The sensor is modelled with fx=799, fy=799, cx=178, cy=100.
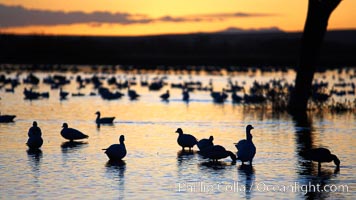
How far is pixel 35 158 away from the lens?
19.8m

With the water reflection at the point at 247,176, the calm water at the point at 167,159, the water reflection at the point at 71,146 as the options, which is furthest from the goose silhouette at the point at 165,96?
the water reflection at the point at 247,176

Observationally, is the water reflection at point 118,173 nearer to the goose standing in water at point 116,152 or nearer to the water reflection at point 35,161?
the goose standing in water at point 116,152

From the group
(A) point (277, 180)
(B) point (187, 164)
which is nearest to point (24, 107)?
(B) point (187, 164)

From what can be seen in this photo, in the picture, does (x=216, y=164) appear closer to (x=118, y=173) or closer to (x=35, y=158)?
(x=118, y=173)

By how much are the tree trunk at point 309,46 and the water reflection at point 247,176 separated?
1473cm

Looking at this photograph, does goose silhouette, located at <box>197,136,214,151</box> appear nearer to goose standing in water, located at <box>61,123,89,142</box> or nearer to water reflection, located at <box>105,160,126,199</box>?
water reflection, located at <box>105,160,126,199</box>

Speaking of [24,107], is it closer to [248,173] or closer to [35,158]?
[35,158]

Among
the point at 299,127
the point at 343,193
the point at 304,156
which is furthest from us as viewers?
the point at 299,127

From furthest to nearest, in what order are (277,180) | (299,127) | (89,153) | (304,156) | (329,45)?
(329,45) → (299,127) → (89,153) → (304,156) → (277,180)

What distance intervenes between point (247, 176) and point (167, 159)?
293 centimetres

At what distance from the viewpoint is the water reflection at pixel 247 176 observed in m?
16.1

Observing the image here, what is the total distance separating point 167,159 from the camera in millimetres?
19891

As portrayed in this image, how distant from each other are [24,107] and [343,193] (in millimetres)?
22082

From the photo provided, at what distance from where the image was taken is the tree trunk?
3262 centimetres
